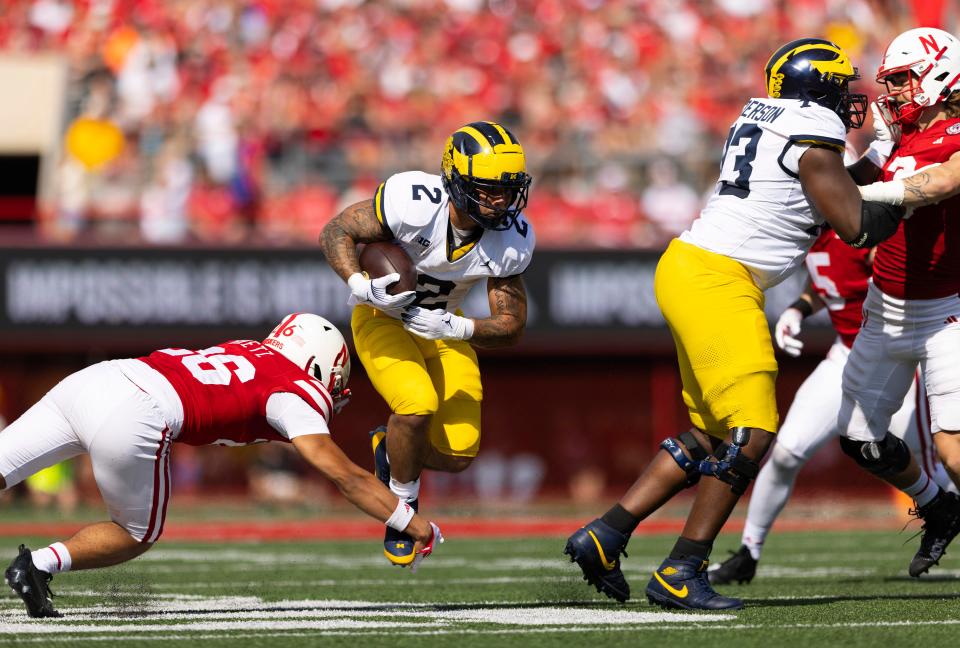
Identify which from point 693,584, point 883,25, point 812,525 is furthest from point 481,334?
point 883,25

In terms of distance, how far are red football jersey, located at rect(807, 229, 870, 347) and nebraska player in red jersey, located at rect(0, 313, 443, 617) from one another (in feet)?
8.65

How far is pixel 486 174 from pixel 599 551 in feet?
4.44

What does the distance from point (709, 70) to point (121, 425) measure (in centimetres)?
1148

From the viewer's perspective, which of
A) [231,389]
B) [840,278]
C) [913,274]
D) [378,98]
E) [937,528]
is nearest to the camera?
[231,389]

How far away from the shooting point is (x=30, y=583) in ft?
15.6

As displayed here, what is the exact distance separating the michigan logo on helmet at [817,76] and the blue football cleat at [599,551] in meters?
1.61

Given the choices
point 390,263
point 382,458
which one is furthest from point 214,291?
point 390,263

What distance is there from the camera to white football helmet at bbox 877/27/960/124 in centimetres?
530

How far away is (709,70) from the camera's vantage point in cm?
1532

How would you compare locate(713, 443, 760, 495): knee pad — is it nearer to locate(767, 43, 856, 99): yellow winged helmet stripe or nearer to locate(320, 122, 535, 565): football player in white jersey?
locate(320, 122, 535, 565): football player in white jersey

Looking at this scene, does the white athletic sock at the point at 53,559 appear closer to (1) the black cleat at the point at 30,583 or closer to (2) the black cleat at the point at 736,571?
(1) the black cleat at the point at 30,583

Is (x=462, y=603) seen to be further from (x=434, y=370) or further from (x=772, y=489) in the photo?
(x=772, y=489)

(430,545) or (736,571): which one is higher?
(430,545)

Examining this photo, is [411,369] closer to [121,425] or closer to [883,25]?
[121,425]
